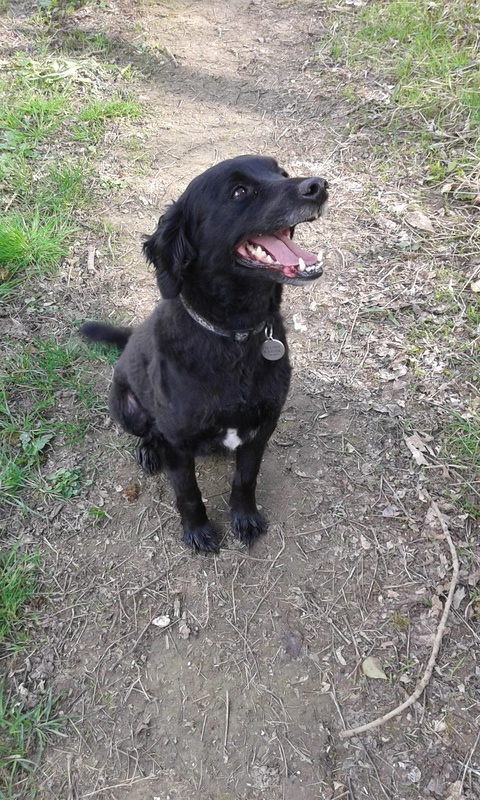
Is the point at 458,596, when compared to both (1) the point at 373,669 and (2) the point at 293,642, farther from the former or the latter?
(2) the point at 293,642

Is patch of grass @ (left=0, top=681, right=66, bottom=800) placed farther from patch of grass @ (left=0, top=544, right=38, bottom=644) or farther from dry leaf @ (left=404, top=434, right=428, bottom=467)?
dry leaf @ (left=404, top=434, right=428, bottom=467)

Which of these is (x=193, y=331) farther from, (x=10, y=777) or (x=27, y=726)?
(x=10, y=777)

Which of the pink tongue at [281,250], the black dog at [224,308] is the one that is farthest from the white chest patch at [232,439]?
the pink tongue at [281,250]

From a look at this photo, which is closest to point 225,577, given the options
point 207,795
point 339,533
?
point 339,533

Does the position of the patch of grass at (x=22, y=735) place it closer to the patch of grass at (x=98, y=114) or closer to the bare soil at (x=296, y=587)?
the bare soil at (x=296, y=587)

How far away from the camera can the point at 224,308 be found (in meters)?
2.03

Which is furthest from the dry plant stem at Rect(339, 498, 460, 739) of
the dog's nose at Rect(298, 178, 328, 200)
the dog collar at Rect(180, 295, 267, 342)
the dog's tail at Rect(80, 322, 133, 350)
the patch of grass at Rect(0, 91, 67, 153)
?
the patch of grass at Rect(0, 91, 67, 153)

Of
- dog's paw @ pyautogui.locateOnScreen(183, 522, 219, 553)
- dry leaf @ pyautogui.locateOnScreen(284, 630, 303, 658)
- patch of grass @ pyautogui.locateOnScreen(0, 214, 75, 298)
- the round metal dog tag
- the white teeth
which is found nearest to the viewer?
the white teeth

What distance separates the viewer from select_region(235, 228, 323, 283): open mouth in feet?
6.23

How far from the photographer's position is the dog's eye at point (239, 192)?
6.47 feet

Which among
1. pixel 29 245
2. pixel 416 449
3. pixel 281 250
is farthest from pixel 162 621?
pixel 29 245

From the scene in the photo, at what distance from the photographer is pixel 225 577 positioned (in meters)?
2.55

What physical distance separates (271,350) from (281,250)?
0.39m

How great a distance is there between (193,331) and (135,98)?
3918 mm
